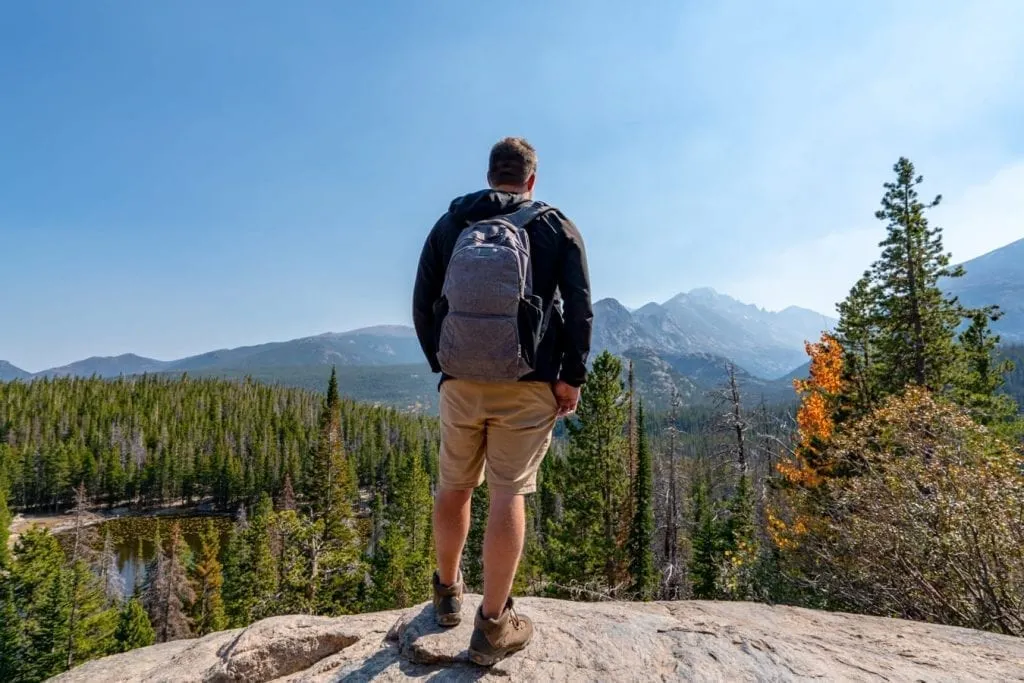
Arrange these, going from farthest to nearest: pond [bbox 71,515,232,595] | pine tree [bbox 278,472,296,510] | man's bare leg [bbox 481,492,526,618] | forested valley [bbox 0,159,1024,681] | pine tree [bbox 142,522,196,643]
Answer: pond [bbox 71,515,232,595] < pine tree [bbox 278,472,296,510] < pine tree [bbox 142,522,196,643] < forested valley [bbox 0,159,1024,681] < man's bare leg [bbox 481,492,526,618]

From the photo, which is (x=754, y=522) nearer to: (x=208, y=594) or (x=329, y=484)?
(x=329, y=484)

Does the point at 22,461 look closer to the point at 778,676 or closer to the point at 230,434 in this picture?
the point at 230,434

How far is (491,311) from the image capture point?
243cm

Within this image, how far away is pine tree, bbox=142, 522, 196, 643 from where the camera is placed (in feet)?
94.6

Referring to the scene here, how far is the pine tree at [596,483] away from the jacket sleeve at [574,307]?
18.4m

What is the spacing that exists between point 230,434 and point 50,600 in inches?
2883

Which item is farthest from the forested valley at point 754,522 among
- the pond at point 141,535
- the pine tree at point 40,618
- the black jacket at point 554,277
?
the black jacket at point 554,277

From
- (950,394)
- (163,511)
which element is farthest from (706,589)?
(163,511)

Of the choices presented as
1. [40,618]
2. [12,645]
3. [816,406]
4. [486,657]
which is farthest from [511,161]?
[12,645]

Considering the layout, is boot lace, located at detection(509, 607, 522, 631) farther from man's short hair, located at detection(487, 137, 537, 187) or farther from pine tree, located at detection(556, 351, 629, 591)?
pine tree, located at detection(556, 351, 629, 591)

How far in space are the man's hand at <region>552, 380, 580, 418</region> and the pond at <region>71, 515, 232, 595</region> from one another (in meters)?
56.1

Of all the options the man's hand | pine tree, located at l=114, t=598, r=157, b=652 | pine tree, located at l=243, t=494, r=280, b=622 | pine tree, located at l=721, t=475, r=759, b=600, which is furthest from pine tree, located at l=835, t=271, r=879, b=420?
pine tree, located at l=114, t=598, r=157, b=652

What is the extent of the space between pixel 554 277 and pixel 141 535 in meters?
80.8

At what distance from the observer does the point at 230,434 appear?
3469 inches
